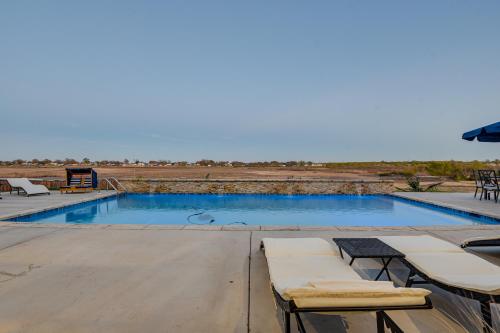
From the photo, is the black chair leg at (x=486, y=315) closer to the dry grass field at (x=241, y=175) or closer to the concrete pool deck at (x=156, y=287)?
the concrete pool deck at (x=156, y=287)

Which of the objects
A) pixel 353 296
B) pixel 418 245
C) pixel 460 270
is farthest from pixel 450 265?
pixel 353 296

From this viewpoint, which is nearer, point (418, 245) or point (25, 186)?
point (418, 245)

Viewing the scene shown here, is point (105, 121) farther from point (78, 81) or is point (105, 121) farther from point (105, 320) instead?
point (105, 320)

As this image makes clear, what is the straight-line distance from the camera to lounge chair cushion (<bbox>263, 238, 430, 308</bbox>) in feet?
5.16

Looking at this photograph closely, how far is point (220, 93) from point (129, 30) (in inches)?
487

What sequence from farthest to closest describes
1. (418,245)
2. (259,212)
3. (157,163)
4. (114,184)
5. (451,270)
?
(157,163)
(114,184)
(259,212)
(418,245)
(451,270)

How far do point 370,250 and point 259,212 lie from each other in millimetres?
7085

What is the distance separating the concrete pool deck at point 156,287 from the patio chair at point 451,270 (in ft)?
0.99

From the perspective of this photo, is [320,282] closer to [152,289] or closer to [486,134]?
[152,289]

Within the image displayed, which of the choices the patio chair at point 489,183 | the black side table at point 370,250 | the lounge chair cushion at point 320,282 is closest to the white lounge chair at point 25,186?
the lounge chair cushion at point 320,282

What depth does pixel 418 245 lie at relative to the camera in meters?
3.00

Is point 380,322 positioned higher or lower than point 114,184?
lower

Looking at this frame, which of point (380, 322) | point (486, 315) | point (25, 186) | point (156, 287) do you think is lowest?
point (156, 287)

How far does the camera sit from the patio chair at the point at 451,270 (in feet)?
6.13
